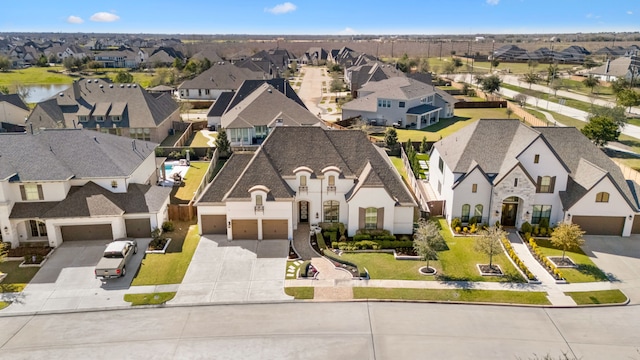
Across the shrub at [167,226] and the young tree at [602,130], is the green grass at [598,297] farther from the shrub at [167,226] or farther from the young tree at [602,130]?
the young tree at [602,130]

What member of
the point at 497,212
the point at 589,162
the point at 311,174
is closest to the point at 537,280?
the point at 497,212

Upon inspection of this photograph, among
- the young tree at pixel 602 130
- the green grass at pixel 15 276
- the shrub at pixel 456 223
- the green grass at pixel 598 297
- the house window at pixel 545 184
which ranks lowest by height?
the green grass at pixel 598 297

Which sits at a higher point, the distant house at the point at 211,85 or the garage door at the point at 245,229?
the distant house at the point at 211,85

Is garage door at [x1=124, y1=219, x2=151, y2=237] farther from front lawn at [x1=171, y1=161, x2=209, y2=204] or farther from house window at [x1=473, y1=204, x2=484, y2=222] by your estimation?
house window at [x1=473, y1=204, x2=484, y2=222]

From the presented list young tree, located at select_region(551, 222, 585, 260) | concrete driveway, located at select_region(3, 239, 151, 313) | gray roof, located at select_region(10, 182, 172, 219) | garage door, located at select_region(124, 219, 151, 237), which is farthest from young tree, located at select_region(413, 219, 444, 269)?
garage door, located at select_region(124, 219, 151, 237)

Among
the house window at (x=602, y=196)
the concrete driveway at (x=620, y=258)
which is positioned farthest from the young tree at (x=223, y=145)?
the house window at (x=602, y=196)

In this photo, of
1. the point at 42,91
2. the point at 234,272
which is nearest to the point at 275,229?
the point at 234,272

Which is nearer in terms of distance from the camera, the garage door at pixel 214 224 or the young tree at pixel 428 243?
the young tree at pixel 428 243

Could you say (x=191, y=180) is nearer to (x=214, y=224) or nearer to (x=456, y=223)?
(x=214, y=224)

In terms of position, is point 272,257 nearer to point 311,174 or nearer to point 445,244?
point 311,174
